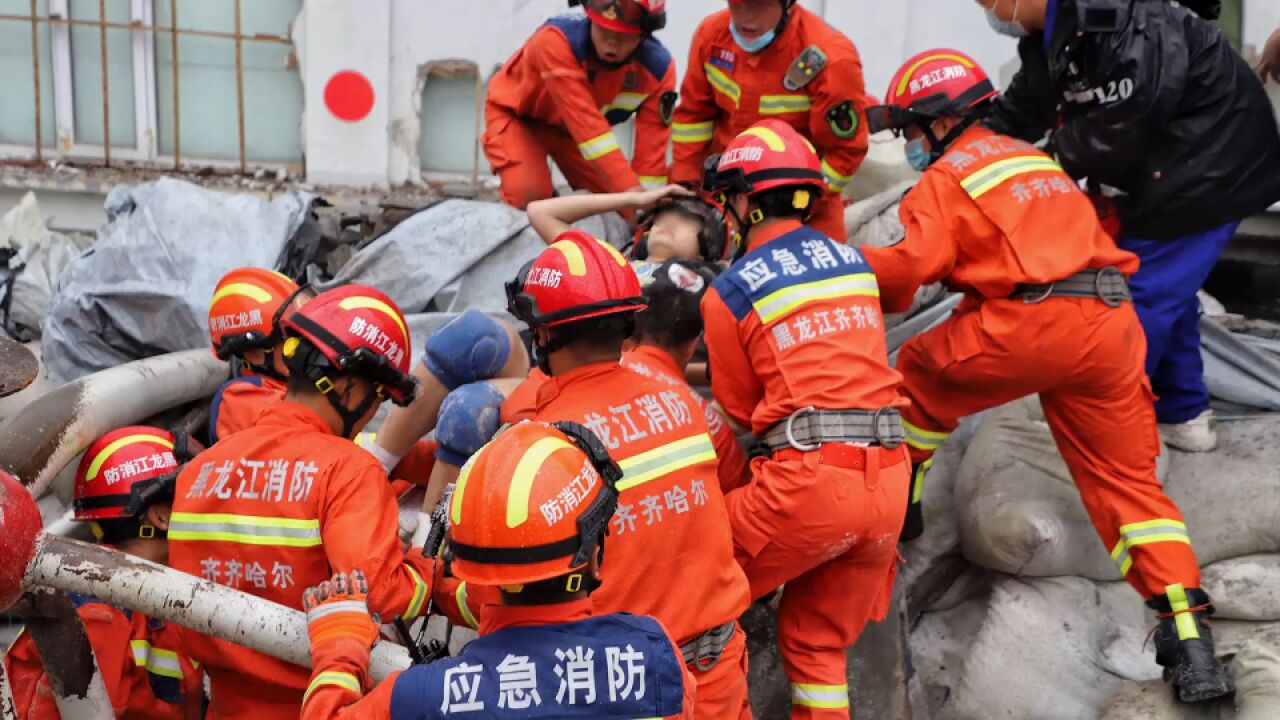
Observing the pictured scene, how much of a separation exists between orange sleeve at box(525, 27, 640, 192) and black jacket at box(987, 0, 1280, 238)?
1707 millimetres

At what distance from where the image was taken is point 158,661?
3027 millimetres

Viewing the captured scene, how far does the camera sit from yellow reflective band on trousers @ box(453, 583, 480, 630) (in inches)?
107

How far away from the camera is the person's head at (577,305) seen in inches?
107

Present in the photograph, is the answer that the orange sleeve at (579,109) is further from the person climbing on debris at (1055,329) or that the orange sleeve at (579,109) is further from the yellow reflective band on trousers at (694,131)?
the person climbing on debris at (1055,329)

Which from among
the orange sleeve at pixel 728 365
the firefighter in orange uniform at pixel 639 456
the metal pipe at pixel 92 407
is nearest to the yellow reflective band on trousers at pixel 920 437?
the orange sleeve at pixel 728 365

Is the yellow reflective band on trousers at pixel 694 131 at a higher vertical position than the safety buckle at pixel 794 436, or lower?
higher

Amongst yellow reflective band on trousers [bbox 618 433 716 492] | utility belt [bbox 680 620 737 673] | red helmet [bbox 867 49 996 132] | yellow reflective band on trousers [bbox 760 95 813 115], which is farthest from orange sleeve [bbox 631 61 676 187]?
utility belt [bbox 680 620 737 673]

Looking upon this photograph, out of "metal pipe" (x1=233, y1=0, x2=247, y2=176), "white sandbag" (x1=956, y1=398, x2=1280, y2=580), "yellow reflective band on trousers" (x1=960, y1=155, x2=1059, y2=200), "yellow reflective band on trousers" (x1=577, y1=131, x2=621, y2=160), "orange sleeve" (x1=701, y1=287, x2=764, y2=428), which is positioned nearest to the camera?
"orange sleeve" (x1=701, y1=287, x2=764, y2=428)

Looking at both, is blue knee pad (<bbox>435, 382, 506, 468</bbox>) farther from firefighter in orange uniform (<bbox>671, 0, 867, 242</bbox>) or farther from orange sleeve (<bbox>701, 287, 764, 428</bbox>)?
firefighter in orange uniform (<bbox>671, 0, 867, 242</bbox>)

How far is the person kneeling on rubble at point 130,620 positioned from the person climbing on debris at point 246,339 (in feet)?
1.22

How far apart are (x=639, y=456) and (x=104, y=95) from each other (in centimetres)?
598

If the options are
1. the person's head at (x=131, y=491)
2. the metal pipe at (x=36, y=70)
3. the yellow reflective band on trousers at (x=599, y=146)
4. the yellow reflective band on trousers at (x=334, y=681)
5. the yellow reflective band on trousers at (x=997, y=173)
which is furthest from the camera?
the metal pipe at (x=36, y=70)

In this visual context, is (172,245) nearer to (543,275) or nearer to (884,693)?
(543,275)

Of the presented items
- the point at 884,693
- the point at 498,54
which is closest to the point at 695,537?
the point at 884,693
